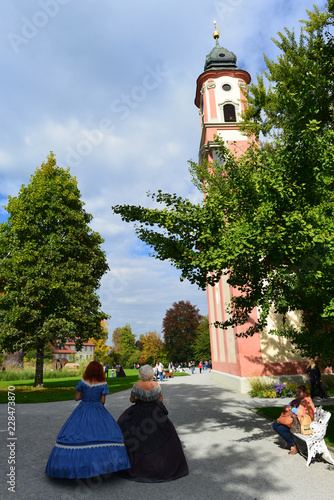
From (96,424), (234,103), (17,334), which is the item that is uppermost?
(234,103)

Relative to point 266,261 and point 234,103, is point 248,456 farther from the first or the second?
point 234,103

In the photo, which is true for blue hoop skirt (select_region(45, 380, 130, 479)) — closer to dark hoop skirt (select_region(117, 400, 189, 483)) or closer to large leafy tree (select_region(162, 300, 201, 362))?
dark hoop skirt (select_region(117, 400, 189, 483))

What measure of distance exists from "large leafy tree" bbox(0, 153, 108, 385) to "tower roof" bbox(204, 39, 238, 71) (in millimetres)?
13781

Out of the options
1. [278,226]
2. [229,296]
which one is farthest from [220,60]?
[278,226]

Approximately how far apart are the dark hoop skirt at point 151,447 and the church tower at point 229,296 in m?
11.2

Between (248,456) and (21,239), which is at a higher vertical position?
(21,239)

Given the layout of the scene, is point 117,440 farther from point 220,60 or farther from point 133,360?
point 133,360

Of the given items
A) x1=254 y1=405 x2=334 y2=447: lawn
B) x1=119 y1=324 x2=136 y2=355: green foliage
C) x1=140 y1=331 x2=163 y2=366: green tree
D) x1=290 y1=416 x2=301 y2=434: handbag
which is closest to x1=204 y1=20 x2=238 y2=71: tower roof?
x1=254 y1=405 x2=334 y2=447: lawn

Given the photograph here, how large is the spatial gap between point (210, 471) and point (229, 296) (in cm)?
1346

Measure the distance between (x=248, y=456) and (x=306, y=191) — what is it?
505 cm

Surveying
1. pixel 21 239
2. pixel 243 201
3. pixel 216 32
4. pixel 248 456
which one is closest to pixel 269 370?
pixel 248 456

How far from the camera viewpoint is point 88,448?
4723 millimetres

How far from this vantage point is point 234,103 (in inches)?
909

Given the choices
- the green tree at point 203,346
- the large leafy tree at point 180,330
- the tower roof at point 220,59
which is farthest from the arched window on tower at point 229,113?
the large leafy tree at point 180,330
